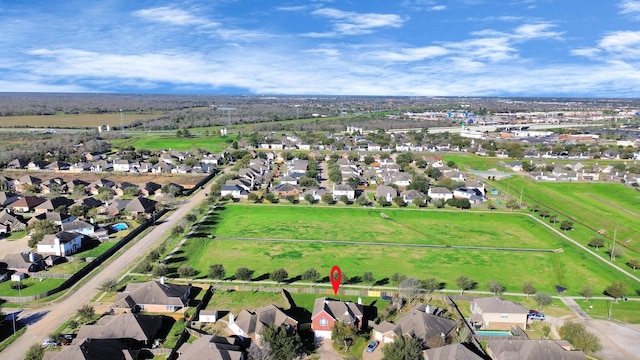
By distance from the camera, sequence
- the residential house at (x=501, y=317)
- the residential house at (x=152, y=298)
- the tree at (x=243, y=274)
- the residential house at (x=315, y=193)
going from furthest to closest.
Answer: the residential house at (x=315, y=193)
the tree at (x=243, y=274)
the residential house at (x=152, y=298)
the residential house at (x=501, y=317)

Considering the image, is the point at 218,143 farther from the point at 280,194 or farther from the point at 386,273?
the point at 386,273

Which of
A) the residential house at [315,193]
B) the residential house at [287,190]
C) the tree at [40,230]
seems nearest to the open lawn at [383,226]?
the residential house at [315,193]

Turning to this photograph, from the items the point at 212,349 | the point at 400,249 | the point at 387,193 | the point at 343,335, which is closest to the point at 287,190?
the point at 387,193

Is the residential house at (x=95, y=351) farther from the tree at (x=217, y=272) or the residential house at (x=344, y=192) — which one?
the residential house at (x=344, y=192)

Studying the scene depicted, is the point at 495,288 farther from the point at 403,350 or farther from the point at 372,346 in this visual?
the point at 403,350

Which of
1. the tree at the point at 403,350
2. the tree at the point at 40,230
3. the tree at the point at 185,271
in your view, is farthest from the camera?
the tree at the point at 40,230
